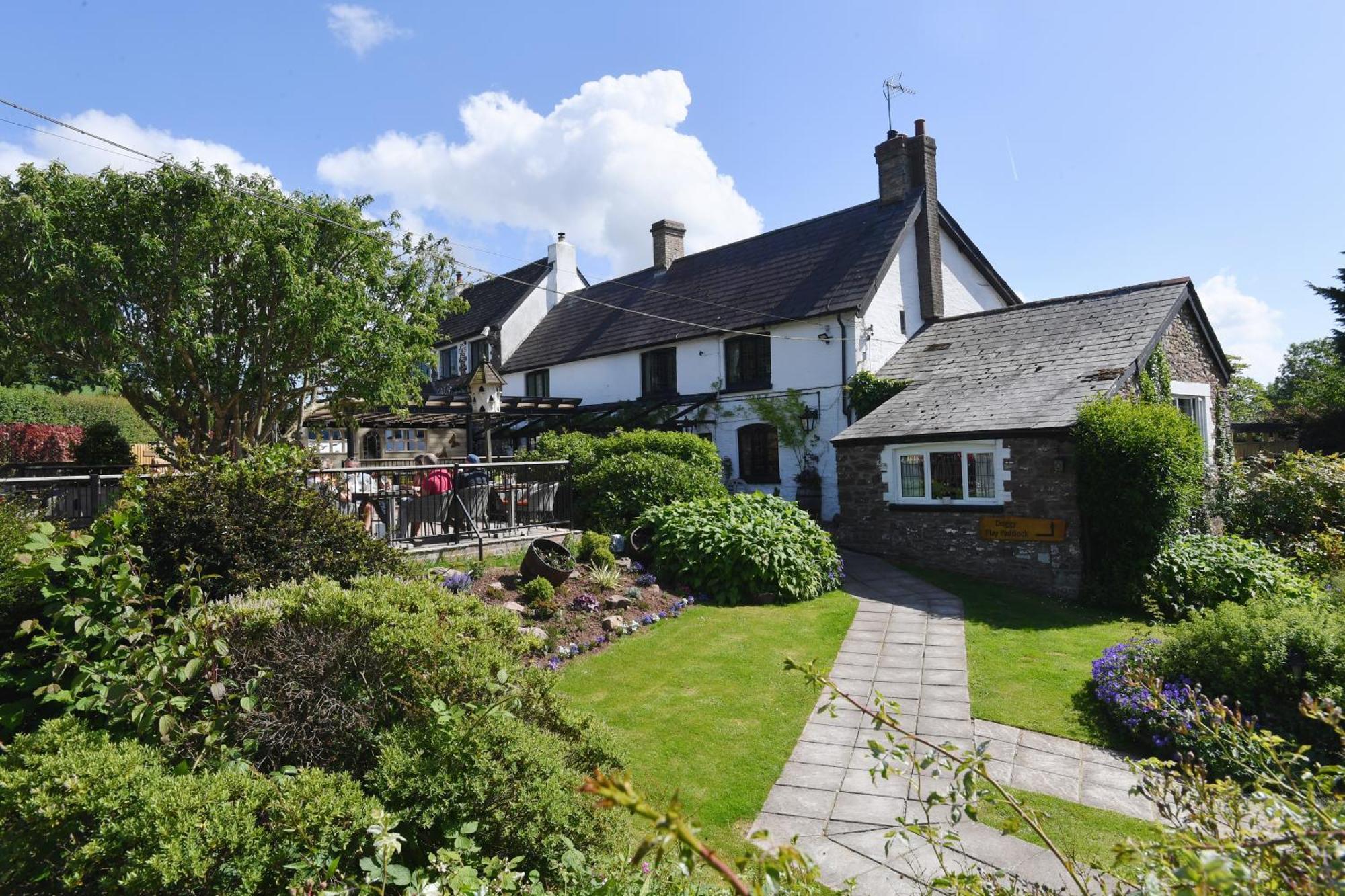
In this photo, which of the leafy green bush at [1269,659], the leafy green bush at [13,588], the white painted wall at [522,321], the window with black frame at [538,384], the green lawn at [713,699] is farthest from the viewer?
the white painted wall at [522,321]

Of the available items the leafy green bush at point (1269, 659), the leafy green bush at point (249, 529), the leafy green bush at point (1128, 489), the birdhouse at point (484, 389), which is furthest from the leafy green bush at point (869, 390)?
the leafy green bush at point (249, 529)

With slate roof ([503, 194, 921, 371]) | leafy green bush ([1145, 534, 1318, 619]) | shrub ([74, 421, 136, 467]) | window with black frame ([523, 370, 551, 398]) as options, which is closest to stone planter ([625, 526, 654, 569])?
leafy green bush ([1145, 534, 1318, 619])

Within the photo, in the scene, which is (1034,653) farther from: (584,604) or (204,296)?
(204,296)

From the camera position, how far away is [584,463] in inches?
521

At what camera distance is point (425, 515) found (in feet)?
34.7

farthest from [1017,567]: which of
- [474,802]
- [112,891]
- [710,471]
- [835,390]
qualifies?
[112,891]

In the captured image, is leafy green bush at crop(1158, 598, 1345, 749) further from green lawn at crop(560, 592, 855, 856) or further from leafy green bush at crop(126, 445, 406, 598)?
leafy green bush at crop(126, 445, 406, 598)

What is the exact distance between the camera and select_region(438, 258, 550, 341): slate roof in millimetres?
28906

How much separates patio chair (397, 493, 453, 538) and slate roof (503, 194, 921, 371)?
11303mm

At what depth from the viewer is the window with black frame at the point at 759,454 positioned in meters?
19.6

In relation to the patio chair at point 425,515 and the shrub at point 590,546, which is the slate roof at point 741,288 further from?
the patio chair at point 425,515

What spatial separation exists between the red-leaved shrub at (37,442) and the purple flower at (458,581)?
57.2 ft

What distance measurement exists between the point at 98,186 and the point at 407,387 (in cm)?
614

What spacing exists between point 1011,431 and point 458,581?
9.28m
